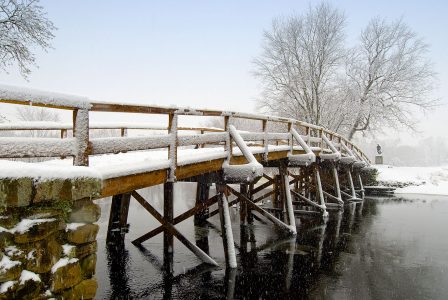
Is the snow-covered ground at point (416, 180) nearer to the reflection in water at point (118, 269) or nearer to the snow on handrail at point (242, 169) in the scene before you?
the snow on handrail at point (242, 169)

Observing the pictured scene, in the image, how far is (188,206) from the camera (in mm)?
16797

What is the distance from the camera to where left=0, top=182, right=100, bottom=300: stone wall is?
2.84 m

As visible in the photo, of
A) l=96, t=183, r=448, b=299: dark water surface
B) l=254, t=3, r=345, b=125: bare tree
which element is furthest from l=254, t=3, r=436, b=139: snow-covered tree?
l=96, t=183, r=448, b=299: dark water surface

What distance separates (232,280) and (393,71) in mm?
27738

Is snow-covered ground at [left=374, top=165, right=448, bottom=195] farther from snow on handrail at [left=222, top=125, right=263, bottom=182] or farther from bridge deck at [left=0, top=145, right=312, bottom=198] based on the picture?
bridge deck at [left=0, top=145, right=312, bottom=198]

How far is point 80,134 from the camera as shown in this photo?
3.63 meters

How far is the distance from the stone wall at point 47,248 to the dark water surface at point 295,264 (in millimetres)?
2772

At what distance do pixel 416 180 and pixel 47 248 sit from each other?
2656cm

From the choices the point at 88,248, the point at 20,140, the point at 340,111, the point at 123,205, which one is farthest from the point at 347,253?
the point at 340,111

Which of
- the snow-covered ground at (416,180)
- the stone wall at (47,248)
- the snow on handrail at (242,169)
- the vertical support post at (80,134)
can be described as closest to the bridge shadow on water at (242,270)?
the snow on handrail at (242,169)

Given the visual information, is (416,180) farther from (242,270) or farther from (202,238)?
(242,270)

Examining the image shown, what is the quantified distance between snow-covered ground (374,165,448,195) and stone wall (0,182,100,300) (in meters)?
23.0

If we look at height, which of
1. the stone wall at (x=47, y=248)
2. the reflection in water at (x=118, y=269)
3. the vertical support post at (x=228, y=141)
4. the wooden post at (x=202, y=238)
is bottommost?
the wooden post at (x=202, y=238)

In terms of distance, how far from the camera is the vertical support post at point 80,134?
3.61 metres
